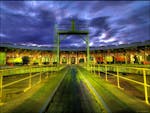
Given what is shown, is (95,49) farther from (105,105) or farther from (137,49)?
Answer: (105,105)

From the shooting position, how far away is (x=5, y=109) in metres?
4.55

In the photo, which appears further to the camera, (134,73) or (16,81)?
(134,73)

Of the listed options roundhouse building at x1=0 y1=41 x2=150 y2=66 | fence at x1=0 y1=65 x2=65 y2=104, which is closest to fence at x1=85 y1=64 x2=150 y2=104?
fence at x1=0 y1=65 x2=65 y2=104

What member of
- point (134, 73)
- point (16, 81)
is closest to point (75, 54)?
point (134, 73)

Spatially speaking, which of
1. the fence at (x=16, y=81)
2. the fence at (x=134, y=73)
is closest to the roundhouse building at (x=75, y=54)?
the fence at (x=134, y=73)

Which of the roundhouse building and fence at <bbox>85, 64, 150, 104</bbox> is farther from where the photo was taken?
the roundhouse building

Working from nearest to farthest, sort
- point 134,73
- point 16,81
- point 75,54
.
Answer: point 16,81 < point 134,73 < point 75,54

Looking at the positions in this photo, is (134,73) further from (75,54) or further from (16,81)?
(75,54)

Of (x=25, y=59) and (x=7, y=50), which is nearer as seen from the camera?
(x=7, y=50)

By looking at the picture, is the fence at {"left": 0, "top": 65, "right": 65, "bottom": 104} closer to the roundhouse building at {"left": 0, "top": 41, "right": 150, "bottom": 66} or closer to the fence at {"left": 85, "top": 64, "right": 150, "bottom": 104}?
the fence at {"left": 85, "top": 64, "right": 150, "bottom": 104}

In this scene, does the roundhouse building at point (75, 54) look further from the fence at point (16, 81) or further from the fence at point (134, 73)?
the fence at point (16, 81)

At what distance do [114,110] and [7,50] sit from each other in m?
41.6

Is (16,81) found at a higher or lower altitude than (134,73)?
higher

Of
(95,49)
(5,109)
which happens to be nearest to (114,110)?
(5,109)
